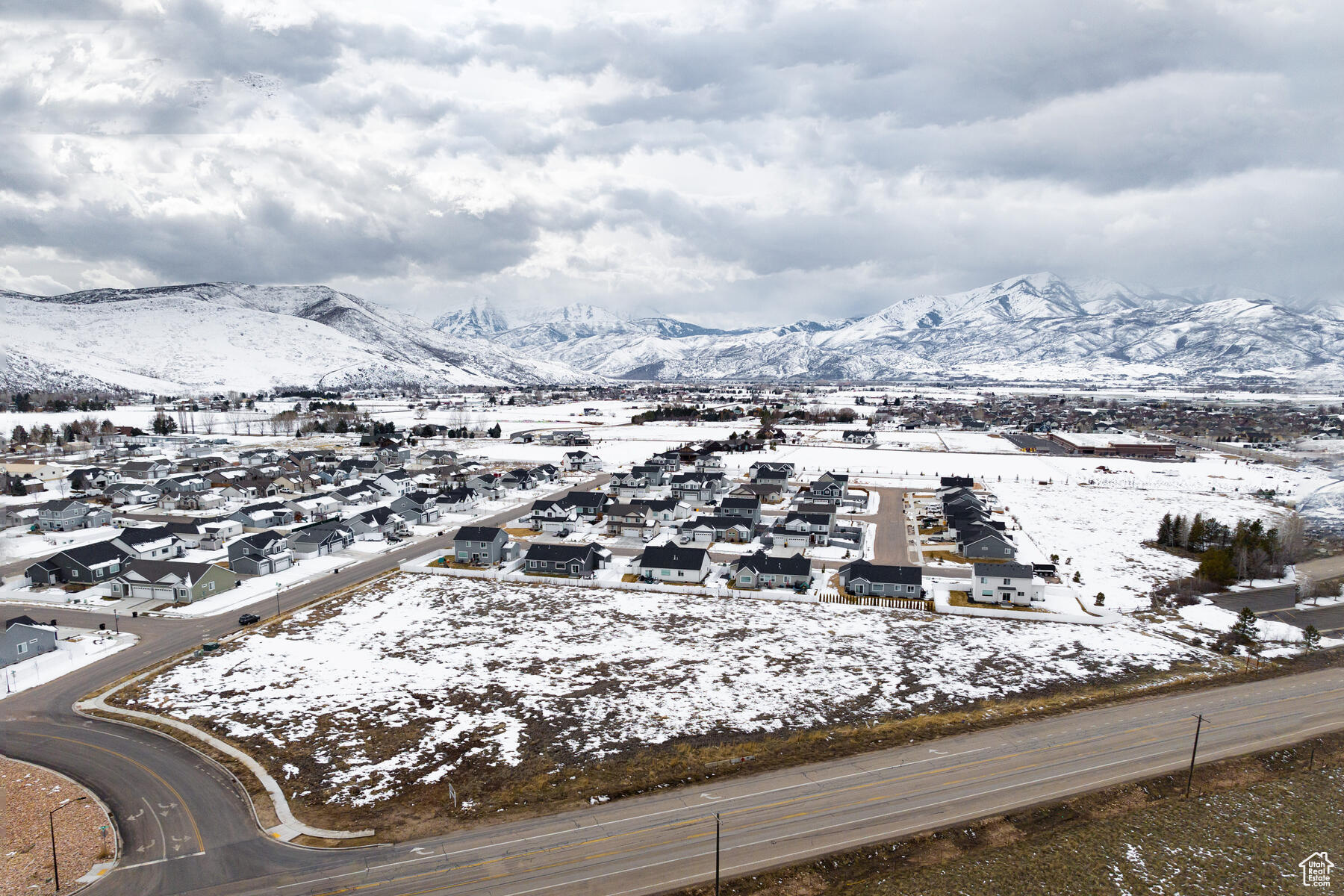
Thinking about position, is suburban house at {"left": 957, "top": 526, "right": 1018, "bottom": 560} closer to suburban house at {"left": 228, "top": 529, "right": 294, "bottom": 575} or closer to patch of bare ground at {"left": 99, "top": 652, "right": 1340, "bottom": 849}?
patch of bare ground at {"left": 99, "top": 652, "right": 1340, "bottom": 849}

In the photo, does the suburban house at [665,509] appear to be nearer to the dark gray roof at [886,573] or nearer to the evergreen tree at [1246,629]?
the dark gray roof at [886,573]

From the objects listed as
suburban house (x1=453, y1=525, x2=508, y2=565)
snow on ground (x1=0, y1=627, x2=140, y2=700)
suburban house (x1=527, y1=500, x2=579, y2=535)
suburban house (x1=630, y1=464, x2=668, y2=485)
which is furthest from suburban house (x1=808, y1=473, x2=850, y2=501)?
snow on ground (x1=0, y1=627, x2=140, y2=700)

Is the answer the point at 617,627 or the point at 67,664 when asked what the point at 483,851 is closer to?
the point at 617,627

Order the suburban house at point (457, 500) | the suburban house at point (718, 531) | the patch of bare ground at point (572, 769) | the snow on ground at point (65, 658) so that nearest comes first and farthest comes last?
the patch of bare ground at point (572, 769) → the snow on ground at point (65, 658) → the suburban house at point (718, 531) → the suburban house at point (457, 500)

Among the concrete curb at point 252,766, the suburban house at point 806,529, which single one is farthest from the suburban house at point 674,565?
the concrete curb at point 252,766

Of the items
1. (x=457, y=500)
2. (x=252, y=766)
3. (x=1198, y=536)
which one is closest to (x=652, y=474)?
(x=457, y=500)
